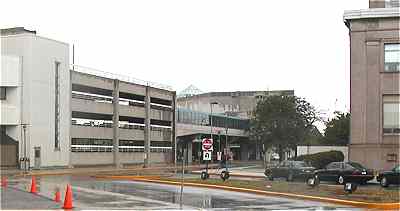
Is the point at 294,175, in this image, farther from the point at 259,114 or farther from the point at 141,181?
the point at 259,114

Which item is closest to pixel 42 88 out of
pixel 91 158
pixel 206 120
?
pixel 91 158

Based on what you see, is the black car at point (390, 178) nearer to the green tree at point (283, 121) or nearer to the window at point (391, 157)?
the window at point (391, 157)

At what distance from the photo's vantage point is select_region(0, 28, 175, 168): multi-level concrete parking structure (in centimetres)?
6341

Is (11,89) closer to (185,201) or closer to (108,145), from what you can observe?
(108,145)

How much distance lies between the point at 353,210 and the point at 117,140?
2489 inches

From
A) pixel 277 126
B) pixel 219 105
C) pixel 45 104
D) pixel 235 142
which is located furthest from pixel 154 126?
pixel 219 105

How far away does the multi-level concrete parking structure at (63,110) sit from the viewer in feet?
208

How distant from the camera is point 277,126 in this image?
8188cm

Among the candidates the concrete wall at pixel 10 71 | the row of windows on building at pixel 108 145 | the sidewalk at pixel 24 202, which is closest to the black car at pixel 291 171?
the sidewalk at pixel 24 202

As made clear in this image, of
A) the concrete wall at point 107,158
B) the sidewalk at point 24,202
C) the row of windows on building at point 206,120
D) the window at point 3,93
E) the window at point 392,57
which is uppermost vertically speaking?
the window at point 392,57

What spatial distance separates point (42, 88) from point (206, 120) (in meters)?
56.0

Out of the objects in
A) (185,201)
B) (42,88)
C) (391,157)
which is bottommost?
(185,201)

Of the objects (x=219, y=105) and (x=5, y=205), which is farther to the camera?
(x=219, y=105)

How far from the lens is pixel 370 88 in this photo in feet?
146
